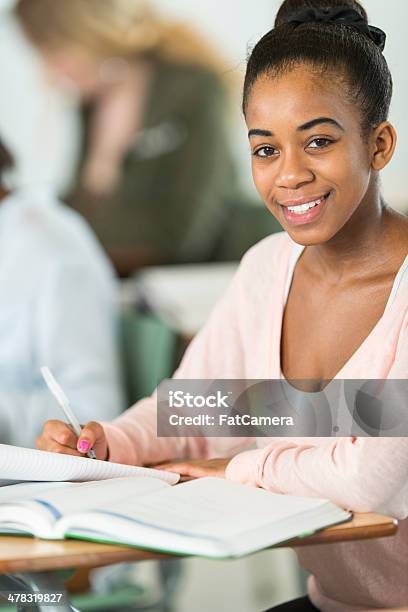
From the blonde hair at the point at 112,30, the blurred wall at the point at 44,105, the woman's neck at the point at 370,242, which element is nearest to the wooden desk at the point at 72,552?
the woman's neck at the point at 370,242

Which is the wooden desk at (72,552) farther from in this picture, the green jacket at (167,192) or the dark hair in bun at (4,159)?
the green jacket at (167,192)

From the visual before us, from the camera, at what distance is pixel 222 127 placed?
10.4 feet

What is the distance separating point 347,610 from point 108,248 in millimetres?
2272

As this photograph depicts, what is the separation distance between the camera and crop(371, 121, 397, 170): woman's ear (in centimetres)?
93

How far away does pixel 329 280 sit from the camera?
3.30 ft

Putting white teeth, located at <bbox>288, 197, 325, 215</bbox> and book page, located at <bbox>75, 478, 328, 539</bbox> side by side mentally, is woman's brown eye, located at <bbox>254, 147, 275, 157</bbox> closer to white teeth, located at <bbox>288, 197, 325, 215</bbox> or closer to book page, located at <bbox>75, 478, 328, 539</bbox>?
white teeth, located at <bbox>288, 197, 325, 215</bbox>

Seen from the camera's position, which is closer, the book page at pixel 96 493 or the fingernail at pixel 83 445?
the book page at pixel 96 493

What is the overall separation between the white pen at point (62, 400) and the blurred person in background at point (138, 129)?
7.31 feet

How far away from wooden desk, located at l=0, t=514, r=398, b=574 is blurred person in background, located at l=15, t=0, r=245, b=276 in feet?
8.13

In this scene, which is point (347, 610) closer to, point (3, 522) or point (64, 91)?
point (3, 522)

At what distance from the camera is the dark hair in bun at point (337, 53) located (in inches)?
35.5

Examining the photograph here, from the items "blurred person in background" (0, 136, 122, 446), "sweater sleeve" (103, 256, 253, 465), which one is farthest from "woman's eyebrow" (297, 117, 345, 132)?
"blurred person in background" (0, 136, 122, 446)

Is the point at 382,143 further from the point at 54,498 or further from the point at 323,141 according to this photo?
the point at 54,498

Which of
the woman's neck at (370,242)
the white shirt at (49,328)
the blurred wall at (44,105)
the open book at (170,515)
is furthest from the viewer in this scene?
the blurred wall at (44,105)
